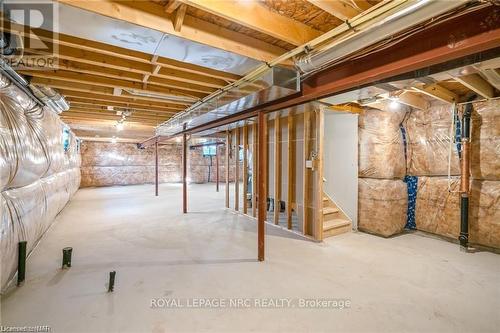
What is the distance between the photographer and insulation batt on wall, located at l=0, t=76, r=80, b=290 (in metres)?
2.01

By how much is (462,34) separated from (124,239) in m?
4.20

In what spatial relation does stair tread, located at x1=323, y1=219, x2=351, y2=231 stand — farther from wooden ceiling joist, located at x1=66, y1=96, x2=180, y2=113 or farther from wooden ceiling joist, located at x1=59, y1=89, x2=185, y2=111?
wooden ceiling joist, located at x1=66, y1=96, x2=180, y2=113

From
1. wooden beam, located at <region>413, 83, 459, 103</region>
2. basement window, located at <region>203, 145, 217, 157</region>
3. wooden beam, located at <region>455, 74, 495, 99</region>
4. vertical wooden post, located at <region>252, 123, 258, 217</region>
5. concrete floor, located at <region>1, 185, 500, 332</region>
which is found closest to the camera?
concrete floor, located at <region>1, 185, 500, 332</region>

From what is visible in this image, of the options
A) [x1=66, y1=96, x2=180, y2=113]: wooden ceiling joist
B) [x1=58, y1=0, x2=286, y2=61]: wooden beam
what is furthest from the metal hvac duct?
[x1=66, y1=96, x2=180, y2=113]: wooden ceiling joist

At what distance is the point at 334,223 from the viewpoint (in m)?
3.88

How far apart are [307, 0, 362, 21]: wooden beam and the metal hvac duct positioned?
11cm

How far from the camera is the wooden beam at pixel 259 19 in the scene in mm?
1482

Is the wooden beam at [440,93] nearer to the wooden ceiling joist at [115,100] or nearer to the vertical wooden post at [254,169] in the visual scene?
the vertical wooden post at [254,169]

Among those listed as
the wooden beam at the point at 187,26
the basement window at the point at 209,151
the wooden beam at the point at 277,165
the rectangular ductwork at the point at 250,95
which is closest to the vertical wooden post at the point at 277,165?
the wooden beam at the point at 277,165

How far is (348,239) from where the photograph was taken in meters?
3.59

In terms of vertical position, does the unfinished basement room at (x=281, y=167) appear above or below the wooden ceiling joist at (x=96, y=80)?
below

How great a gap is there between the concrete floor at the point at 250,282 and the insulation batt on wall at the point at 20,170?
0.39 m

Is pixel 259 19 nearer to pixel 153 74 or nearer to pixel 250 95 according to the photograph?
pixel 250 95

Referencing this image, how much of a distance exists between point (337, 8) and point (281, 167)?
10.00ft
